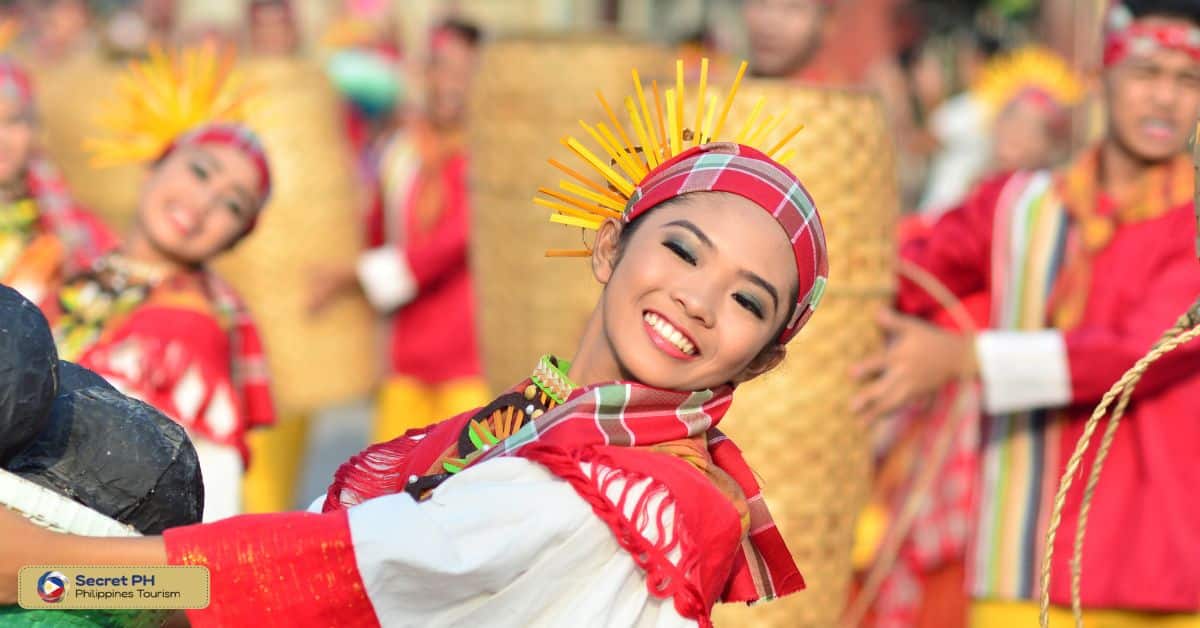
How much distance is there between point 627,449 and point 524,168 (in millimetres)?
2837

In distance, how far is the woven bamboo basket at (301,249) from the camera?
21.0 feet

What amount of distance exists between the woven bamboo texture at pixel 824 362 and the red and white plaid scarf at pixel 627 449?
1156mm

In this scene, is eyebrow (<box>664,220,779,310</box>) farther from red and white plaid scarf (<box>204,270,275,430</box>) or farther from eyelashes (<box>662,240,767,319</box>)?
red and white plaid scarf (<box>204,270,275,430</box>)

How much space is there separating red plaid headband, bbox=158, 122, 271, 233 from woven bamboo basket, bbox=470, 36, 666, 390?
2.69 feet

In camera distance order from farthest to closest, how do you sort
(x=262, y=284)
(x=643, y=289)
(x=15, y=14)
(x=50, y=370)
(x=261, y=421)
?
(x=15, y=14), (x=262, y=284), (x=261, y=421), (x=643, y=289), (x=50, y=370)

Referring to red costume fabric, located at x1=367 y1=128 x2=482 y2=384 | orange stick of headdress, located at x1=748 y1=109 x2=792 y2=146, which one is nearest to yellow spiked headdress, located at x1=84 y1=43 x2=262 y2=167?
red costume fabric, located at x1=367 y1=128 x2=482 y2=384

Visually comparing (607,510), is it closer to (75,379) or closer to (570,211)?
(570,211)

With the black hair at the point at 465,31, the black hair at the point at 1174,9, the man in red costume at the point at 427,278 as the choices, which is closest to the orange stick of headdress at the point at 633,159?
the black hair at the point at 1174,9

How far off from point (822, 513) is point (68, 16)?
826 centimetres

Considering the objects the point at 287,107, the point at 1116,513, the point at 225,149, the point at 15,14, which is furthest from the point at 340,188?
the point at 15,14

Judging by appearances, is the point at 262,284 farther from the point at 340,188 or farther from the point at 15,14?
the point at 15,14

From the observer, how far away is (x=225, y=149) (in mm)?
4152

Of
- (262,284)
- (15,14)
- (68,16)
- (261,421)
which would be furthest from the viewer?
(15,14)

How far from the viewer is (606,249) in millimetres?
2463
